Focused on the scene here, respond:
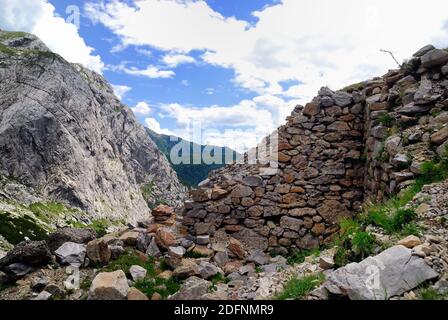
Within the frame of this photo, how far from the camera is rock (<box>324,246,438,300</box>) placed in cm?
519

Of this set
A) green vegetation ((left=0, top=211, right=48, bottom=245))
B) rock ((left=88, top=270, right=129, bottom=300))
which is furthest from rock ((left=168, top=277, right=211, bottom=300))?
green vegetation ((left=0, top=211, right=48, bottom=245))

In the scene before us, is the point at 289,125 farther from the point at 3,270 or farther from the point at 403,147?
the point at 3,270

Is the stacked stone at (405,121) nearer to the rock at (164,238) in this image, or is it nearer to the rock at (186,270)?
the rock at (186,270)

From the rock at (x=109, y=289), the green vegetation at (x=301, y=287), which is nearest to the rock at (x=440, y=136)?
the green vegetation at (x=301, y=287)

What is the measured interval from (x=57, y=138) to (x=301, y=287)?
5440 inches

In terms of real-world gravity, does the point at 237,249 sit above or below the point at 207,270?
above

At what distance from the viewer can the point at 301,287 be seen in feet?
21.3

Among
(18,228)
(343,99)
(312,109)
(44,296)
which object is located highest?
(343,99)

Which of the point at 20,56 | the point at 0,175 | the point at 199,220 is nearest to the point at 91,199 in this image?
the point at 0,175

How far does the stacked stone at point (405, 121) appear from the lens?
8.97m

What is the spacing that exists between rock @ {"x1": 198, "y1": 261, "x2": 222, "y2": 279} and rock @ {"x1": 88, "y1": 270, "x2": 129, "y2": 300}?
2102 mm

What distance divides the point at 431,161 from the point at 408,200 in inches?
61.3

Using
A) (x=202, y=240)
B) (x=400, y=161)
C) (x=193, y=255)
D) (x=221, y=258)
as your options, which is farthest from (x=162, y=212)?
(x=400, y=161)

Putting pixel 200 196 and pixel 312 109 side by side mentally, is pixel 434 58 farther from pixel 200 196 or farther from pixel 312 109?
pixel 200 196
